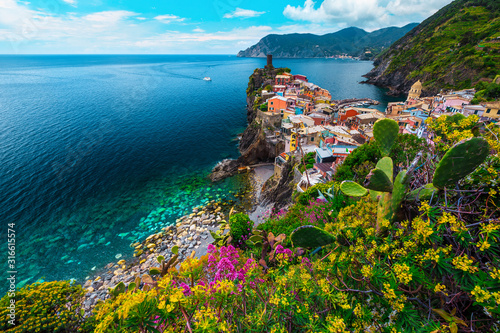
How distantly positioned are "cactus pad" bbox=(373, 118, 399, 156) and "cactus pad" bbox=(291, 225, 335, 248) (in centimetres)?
386

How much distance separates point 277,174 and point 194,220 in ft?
45.0

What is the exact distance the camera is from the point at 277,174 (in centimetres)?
3142

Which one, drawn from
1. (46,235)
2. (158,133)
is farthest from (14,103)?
(46,235)

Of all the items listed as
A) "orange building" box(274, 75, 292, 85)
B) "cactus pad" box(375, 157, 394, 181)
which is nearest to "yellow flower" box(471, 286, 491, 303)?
"cactus pad" box(375, 157, 394, 181)

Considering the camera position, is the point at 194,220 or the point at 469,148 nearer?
the point at 469,148

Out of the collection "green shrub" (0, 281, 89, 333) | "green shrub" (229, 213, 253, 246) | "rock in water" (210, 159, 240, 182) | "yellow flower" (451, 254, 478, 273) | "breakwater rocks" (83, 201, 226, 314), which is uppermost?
"yellow flower" (451, 254, 478, 273)

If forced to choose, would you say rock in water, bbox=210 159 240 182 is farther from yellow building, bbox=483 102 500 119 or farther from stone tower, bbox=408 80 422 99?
stone tower, bbox=408 80 422 99

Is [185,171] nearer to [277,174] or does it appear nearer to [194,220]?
[194,220]

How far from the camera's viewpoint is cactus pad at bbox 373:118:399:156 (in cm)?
722

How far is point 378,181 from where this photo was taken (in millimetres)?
5422

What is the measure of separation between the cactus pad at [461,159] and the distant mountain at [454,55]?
277ft

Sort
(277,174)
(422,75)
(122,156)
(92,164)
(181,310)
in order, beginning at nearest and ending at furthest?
(181,310) < (277,174) < (92,164) < (122,156) < (422,75)

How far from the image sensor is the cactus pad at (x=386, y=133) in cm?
722

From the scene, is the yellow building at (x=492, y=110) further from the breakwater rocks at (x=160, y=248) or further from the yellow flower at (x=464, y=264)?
the yellow flower at (x=464, y=264)
